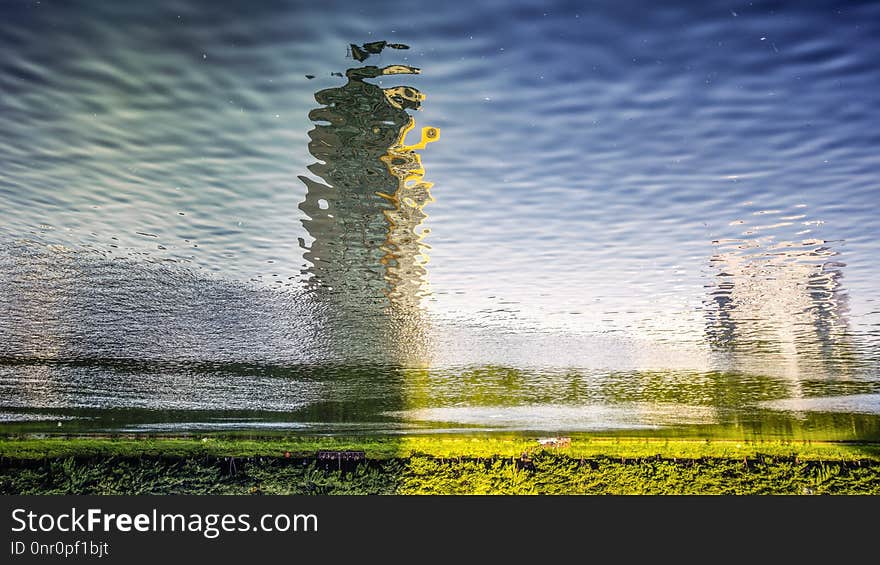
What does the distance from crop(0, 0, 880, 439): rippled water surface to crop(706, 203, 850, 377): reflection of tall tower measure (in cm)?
3

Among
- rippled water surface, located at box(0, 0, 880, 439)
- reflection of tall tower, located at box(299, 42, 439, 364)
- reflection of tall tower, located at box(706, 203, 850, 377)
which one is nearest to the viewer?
rippled water surface, located at box(0, 0, 880, 439)

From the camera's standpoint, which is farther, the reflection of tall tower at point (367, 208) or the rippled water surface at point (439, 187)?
the reflection of tall tower at point (367, 208)

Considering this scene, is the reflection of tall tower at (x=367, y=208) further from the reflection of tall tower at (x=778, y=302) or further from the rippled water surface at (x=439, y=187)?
the reflection of tall tower at (x=778, y=302)

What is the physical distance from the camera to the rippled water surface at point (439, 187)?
2.42 meters

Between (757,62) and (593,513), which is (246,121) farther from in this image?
(593,513)

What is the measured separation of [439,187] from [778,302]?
2.97 m

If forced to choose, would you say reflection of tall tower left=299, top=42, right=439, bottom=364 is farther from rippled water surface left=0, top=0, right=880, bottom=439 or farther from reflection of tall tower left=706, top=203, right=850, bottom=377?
reflection of tall tower left=706, top=203, right=850, bottom=377

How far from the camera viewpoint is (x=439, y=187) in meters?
3.41

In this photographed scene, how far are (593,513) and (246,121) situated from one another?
7178 mm

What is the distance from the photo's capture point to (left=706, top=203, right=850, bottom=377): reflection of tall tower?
13.0 ft

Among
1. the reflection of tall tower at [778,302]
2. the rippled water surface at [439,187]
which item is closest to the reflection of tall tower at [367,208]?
the rippled water surface at [439,187]

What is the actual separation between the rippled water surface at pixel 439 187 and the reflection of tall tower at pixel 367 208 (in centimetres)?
2

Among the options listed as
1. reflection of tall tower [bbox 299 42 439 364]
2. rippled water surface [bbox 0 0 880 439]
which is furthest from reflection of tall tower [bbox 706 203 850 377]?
reflection of tall tower [bbox 299 42 439 364]

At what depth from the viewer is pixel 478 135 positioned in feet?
9.78
